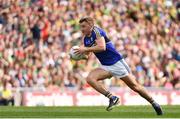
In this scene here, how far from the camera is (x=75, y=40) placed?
2925 centimetres

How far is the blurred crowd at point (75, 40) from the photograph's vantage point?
2720cm

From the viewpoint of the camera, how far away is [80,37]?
Result: 29.5 meters

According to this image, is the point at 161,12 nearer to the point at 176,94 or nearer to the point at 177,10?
the point at 177,10

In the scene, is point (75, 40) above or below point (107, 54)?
above

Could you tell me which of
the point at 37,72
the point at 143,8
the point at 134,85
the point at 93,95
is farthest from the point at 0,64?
the point at 134,85

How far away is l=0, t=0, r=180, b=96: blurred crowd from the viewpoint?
89.2 ft

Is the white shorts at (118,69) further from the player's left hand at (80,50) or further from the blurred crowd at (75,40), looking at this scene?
the blurred crowd at (75,40)

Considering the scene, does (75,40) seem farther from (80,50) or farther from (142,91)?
(80,50)

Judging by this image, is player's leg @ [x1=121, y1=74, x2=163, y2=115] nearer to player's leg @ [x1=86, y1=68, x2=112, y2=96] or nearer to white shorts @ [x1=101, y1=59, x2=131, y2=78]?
white shorts @ [x1=101, y1=59, x2=131, y2=78]

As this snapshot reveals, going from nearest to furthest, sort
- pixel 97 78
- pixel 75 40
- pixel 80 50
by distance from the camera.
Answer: pixel 80 50 → pixel 97 78 → pixel 75 40

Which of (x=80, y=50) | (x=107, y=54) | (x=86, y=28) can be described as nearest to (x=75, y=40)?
(x=107, y=54)

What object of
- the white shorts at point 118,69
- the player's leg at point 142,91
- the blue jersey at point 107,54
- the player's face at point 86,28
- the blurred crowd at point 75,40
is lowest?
the player's leg at point 142,91

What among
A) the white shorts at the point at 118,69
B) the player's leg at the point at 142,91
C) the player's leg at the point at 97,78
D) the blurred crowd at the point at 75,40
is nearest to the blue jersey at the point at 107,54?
the white shorts at the point at 118,69

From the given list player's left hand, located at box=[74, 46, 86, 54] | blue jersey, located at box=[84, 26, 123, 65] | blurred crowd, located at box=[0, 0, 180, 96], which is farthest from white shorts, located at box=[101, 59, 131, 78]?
blurred crowd, located at box=[0, 0, 180, 96]
